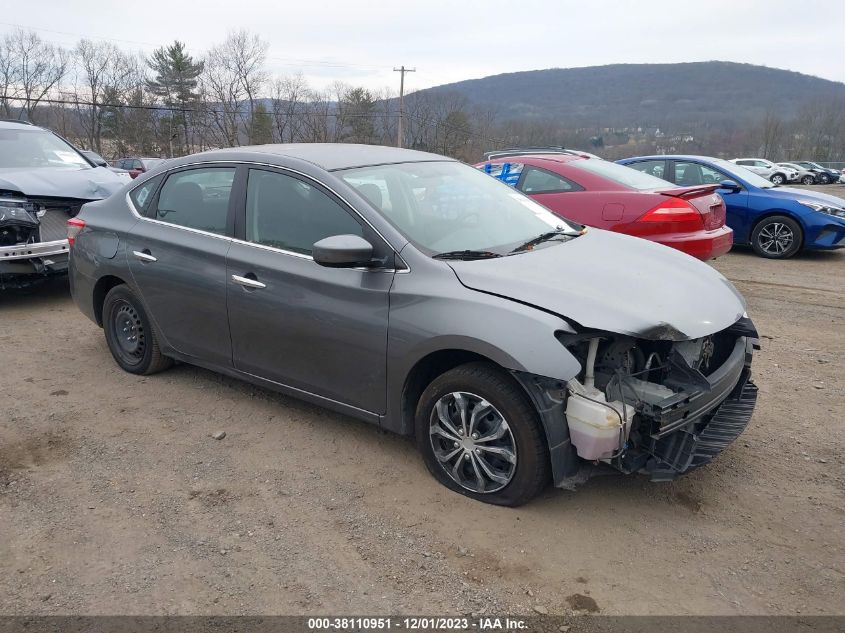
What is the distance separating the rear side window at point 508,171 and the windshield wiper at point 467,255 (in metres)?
4.36

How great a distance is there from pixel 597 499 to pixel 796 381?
7.74 feet

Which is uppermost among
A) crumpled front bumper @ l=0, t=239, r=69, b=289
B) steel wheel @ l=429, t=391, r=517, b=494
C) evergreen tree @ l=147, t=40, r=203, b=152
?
evergreen tree @ l=147, t=40, r=203, b=152

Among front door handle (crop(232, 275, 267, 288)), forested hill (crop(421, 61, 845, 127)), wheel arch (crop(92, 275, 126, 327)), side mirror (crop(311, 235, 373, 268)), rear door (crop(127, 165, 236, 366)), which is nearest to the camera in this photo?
side mirror (crop(311, 235, 373, 268))

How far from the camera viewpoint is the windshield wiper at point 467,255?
126 inches

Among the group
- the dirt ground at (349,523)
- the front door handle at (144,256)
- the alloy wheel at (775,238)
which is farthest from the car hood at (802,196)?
the front door handle at (144,256)

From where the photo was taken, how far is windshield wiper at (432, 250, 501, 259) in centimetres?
320

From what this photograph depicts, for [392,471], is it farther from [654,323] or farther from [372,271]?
[654,323]

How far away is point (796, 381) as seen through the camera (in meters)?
4.59

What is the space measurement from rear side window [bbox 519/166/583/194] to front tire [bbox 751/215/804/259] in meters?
4.09

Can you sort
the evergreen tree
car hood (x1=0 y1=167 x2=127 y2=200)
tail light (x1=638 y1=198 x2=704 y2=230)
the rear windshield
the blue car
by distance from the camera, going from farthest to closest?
the evergreen tree
the blue car
the rear windshield
tail light (x1=638 y1=198 x2=704 y2=230)
car hood (x1=0 y1=167 x2=127 y2=200)

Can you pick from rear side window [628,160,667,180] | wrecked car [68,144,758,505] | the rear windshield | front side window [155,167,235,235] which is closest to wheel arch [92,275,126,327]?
wrecked car [68,144,758,505]

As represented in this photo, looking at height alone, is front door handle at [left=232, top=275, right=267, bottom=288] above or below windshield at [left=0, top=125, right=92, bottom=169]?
below

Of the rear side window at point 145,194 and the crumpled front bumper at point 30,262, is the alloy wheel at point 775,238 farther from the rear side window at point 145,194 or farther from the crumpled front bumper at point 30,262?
the crumpled front bumper at point 30,262

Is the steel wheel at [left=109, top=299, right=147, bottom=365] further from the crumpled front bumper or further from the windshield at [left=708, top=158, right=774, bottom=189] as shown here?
the windshield at [left=708, top=158, right=774, bottom=189]
